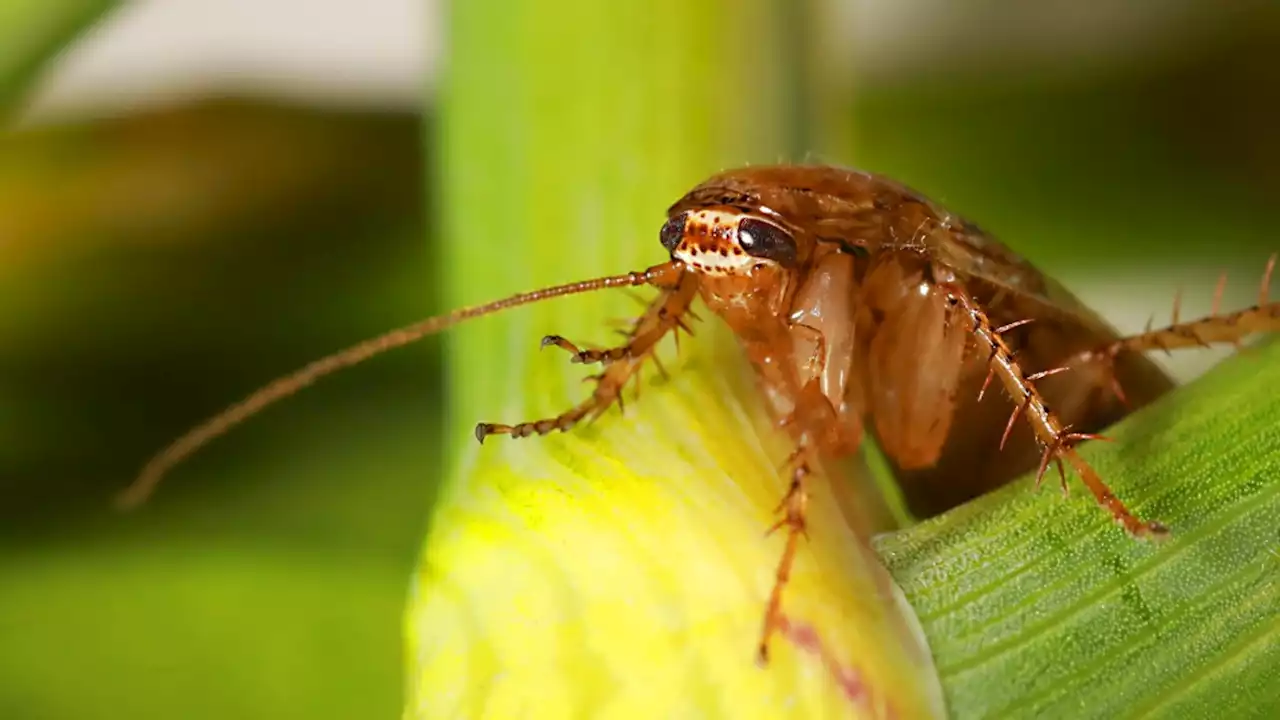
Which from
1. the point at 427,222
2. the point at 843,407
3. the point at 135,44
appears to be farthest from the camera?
the point at 135,44

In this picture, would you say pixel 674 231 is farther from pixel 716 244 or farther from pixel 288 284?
pixel 288 284

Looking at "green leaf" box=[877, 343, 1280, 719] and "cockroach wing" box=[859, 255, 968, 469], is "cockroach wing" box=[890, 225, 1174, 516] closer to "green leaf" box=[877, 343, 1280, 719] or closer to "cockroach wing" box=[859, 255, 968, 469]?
"cockroach wing" box=[859, 255, 968, 469]

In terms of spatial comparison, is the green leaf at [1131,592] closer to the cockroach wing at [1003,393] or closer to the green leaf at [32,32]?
the cockroach wing at [1003,393]

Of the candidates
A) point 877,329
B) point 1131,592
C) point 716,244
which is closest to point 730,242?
point 716,244

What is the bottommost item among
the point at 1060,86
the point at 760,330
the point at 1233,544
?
the point at 1233,544

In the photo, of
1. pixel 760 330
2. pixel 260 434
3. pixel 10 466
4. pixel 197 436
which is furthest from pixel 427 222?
pixel 760 330

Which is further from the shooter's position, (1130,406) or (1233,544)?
(1130,406)

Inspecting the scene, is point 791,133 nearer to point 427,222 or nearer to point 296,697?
point 427,222

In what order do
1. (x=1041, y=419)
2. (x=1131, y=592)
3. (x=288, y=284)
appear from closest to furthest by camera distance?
(x=1131, y=592) < (x=1041, y=419) < (x=288, y=284)
